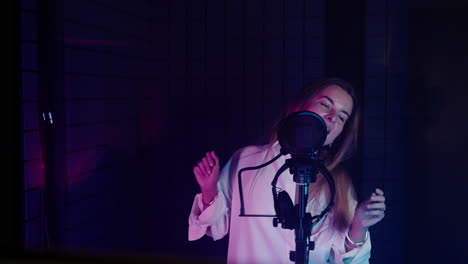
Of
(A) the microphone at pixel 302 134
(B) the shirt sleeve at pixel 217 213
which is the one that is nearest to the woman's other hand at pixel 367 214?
(B) the shirt sleeve at pixel 217 213

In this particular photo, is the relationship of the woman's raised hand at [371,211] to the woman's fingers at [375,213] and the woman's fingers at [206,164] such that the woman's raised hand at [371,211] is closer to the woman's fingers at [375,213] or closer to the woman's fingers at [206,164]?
the woman's fingers at [375,213]

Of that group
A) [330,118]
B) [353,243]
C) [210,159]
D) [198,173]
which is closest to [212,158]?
[210,159]

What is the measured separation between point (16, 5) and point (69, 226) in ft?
3.16

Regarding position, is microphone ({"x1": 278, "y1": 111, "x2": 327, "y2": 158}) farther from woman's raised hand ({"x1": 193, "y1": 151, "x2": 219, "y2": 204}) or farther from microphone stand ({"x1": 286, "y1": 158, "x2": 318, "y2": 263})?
woman's raised hand ({"x1": 193, "y1": 151, "x2": 219, "y2": 204})

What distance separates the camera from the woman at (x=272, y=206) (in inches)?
89.4

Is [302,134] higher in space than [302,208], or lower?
higher

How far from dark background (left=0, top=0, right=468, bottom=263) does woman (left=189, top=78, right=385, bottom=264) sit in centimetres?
7

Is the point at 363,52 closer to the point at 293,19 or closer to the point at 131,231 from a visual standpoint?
the point at 293,19

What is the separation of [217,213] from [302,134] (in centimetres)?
103

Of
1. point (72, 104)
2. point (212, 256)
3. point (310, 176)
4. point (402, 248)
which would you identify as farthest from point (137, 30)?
point (402, 248)

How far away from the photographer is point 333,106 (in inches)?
91.1

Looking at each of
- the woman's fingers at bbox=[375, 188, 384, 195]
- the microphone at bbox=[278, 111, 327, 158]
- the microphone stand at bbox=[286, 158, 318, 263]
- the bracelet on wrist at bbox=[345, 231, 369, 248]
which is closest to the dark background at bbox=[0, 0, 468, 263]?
the woman's fingers at bbox=[375, 188, 384, 195]

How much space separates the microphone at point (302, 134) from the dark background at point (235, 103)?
34.7 inches

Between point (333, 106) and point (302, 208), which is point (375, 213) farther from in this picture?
point (302, 208)
